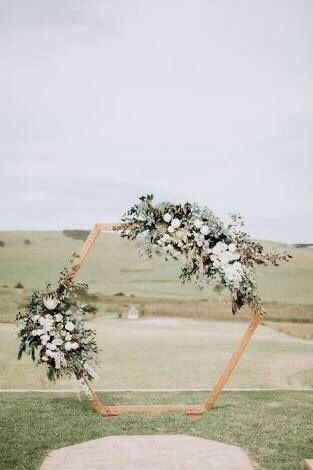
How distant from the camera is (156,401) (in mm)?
8164

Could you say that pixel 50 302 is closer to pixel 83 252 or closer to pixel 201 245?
pixel 83 252

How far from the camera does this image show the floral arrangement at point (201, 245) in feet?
19.2

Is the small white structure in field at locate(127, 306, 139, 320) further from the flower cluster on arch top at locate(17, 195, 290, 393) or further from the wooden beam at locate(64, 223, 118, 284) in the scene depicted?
the wooden beam at locate(64, 223, 118, 284)

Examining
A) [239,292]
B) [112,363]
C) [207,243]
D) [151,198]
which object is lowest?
[112,363]

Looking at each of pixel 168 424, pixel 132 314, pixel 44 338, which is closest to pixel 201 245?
pixel 44 338

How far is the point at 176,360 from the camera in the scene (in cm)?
1197

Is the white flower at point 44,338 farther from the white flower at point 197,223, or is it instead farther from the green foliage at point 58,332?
the white flower at point 197,223

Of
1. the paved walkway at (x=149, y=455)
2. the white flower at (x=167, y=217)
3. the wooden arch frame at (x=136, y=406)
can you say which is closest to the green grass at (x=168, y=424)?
the paved walkway at (x=149, y=455)

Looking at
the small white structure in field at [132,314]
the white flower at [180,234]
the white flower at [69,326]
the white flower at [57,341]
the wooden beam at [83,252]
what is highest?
the white flower at [180,234]

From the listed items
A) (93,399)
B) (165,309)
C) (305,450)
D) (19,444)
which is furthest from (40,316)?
(165,309)

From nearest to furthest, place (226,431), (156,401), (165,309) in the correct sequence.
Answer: (226,431) → (156,401) → (165,309)

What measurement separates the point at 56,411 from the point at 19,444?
1.44 meters

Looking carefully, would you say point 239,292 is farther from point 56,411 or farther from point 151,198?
point 56,411

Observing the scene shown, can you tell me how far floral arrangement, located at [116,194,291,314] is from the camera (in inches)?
230
